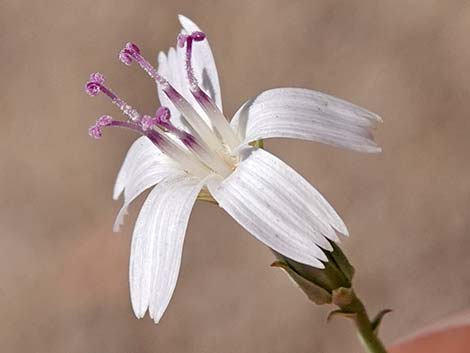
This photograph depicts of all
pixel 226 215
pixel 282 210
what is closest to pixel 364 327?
pixel 282 210

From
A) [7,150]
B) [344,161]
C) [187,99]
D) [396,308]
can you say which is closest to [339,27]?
[344,161]

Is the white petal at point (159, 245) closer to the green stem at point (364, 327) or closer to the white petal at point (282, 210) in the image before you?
the white petal at point (282, 210)

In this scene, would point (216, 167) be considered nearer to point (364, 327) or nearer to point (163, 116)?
point (163, 116)

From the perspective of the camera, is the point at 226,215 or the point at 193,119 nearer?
the point at 193,119

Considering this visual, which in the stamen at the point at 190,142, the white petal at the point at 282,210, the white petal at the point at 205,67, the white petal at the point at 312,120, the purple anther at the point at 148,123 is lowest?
the white petal at the point at 282,210

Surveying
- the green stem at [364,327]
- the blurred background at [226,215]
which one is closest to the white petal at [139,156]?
the green stem at [364,327]

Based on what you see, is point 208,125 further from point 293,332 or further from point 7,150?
point 7,150

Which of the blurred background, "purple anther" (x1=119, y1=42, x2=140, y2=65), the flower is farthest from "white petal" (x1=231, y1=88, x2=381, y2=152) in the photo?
the blurred background
